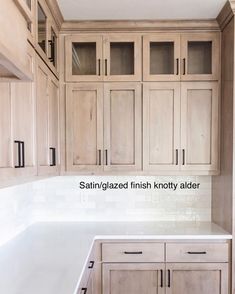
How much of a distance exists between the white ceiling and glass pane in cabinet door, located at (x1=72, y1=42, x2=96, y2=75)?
0.23 m

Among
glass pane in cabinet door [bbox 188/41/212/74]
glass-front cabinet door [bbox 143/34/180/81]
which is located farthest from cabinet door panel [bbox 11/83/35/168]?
glass pane in cabinet door [bbox 188/41/212/74]

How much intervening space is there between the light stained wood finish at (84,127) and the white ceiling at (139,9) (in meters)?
0.58

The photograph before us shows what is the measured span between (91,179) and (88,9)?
148cm

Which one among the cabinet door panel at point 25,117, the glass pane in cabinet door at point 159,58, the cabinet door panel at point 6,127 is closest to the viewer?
the cabinet door panel at point 6,127

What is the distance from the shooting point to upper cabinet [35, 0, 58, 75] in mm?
1906

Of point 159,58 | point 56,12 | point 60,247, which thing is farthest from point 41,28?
point 60,247

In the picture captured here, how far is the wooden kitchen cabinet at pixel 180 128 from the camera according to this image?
8.38 feet

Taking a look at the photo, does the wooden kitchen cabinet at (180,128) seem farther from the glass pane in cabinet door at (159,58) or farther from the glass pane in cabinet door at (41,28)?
the glass pane in cabinet door at (41,28)

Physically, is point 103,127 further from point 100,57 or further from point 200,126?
point 200,126

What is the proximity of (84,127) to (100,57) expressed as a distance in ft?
2.01

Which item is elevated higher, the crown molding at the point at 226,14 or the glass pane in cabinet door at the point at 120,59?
the crown molding at the point at 226,14

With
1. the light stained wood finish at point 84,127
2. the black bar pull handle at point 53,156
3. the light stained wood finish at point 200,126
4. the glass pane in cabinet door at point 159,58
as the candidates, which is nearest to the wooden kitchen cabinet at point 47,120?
the black bar pull handle at point 53,156

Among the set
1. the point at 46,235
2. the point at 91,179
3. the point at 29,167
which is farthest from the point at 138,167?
the point at 29,167

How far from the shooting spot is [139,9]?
2.34 meters
